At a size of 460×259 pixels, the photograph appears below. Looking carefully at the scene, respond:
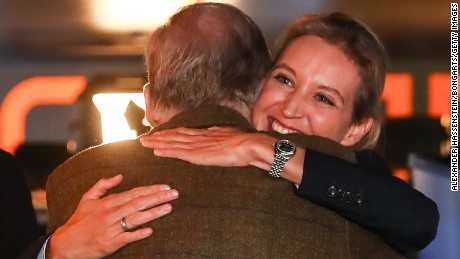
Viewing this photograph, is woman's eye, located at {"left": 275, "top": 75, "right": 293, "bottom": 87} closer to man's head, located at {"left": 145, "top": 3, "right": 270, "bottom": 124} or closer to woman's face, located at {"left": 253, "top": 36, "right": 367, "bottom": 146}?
woman's face, located at {"left": 253, "top": 36, "right": 367, "bottom": 146}

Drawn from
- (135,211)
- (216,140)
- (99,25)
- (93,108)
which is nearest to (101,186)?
(135,211)

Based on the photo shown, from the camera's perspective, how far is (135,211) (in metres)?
1.54

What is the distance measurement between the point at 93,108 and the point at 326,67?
3687mm

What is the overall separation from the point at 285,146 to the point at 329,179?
0.09 metres

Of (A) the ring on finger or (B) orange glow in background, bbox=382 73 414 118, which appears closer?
(A) the ring on finger

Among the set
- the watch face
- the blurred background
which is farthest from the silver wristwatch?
the blurred background

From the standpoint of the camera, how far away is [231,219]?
149cm

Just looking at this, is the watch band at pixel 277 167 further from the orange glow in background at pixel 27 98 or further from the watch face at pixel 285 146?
the orange glow in background at pixel 27 98

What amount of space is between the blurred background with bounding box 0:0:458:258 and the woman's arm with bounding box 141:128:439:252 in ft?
10.4

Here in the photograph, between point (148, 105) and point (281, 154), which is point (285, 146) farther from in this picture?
point (148, 105)

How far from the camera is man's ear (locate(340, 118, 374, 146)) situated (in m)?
2.08

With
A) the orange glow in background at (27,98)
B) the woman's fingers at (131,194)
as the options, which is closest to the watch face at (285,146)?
the woman's fingers at (131,194)

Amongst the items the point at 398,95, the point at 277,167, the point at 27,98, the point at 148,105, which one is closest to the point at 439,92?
the point at 398,95

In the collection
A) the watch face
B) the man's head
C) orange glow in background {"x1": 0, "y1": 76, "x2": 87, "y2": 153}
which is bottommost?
orange glow in background {"x1": 0, "y1": 76, "x2": 87, "y2": 153}
